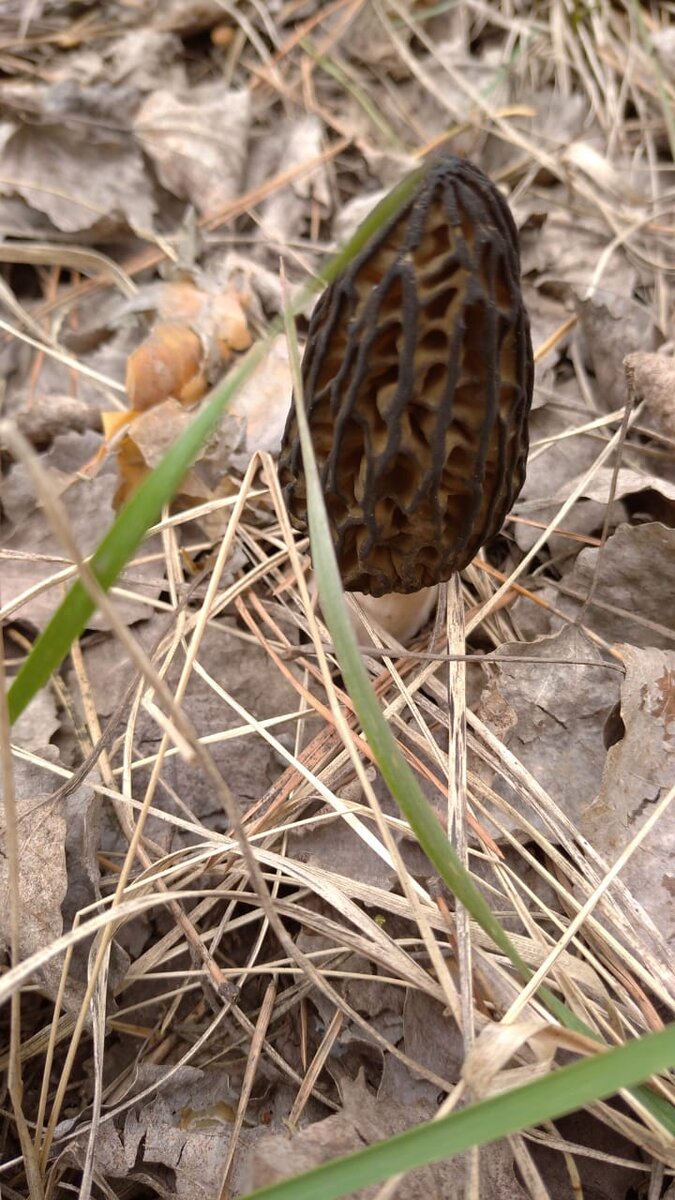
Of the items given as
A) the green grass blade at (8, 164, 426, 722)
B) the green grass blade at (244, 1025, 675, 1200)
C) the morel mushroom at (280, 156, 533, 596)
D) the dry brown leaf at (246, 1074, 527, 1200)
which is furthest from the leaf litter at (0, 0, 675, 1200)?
the morel mushroom at (280, 156, 533, 596)

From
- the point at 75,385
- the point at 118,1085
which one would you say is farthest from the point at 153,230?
the point at 118,1085

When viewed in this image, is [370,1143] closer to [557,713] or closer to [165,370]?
[557,713]

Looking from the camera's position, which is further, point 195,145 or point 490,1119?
point 195,145

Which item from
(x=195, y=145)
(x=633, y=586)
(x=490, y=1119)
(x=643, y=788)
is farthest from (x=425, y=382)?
(x=195, y=145)

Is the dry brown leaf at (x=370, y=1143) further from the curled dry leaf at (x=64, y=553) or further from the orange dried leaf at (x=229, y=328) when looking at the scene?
the orange dried leaf at (x=229, y=328)

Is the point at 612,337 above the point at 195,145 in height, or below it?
below

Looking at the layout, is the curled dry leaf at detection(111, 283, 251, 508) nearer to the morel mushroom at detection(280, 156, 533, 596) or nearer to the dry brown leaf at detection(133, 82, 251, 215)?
the dry brown leaf at detection(133, 82, 251, 215)
